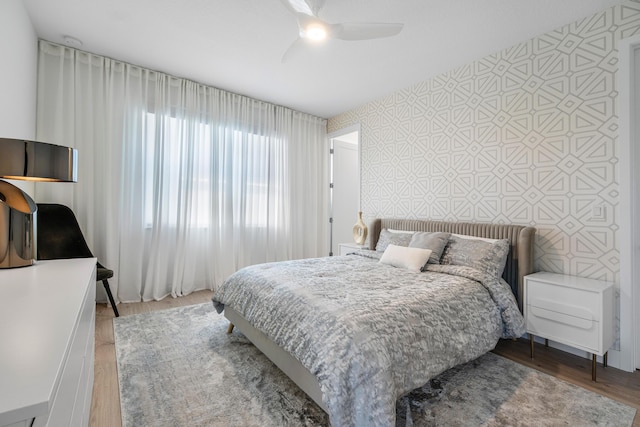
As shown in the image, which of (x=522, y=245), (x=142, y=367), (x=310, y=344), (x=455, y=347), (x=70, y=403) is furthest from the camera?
(x=522, y=245)

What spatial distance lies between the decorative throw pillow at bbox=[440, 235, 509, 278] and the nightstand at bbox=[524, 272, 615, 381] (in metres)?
0.24

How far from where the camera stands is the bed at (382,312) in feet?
4.50

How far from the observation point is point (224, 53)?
3031 millimetres

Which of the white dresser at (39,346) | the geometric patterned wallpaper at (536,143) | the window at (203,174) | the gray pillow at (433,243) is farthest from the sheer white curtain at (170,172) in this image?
the gray pillow at (433,243)

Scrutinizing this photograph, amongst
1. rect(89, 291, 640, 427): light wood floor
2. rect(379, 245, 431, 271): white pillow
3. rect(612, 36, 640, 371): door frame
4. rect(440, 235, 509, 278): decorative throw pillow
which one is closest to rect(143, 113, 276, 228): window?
rect(89, 291, 640, 427): light wood floor

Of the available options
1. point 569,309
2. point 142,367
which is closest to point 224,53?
point 142,367

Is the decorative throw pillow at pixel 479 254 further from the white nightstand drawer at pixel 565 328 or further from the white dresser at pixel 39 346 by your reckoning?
the white dresser at pixel 39 346

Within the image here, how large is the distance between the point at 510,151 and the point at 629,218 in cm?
102

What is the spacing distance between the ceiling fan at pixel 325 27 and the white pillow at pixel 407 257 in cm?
178

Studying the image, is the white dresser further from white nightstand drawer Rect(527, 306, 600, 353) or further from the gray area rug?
white nightstand drawer Rect(527, 306, 600, 353)

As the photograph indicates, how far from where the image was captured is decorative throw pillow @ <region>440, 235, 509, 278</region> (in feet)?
8.10

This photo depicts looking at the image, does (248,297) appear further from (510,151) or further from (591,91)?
(591,91)

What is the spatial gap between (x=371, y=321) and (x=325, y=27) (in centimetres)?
204

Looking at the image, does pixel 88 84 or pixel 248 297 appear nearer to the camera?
pixel 248 297
